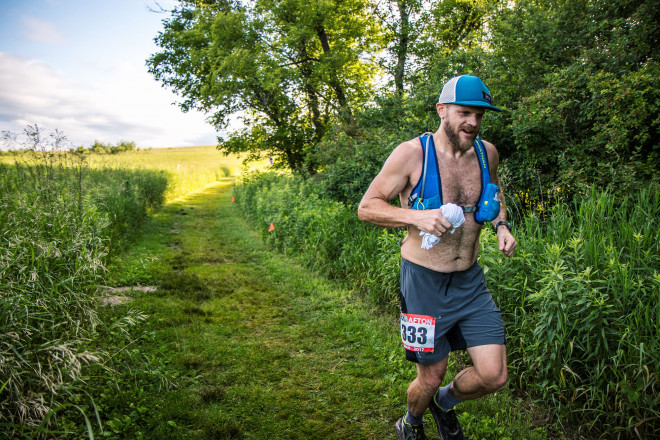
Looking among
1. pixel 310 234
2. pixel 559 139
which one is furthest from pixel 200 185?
pixel 559 139

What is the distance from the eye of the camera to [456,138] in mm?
2543

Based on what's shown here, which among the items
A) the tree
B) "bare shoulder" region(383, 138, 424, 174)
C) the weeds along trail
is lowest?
the weeds along trail

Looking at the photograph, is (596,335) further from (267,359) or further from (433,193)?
(267,359)

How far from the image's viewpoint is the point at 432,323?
2.51 meters

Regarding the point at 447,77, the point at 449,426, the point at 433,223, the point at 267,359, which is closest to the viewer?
the point at 433,223

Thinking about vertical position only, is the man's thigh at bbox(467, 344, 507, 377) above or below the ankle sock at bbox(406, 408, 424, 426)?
above

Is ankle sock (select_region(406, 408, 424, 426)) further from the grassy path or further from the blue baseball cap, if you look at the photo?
the blue baseball cap

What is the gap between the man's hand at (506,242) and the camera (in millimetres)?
2531

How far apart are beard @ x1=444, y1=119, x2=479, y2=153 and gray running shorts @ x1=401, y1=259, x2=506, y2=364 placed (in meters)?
0.81

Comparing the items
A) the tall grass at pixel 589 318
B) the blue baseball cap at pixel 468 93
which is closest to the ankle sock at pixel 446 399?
the tall grass at pixel 589 318

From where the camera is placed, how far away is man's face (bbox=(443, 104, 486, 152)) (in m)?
2.46

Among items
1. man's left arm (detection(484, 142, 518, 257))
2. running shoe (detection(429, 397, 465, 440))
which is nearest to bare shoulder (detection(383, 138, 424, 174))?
man's left arm (detection(484, 142, 518, 257))

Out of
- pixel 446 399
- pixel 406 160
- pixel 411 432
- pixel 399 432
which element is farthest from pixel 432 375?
pixel 406 160

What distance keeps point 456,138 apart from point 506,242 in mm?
738
